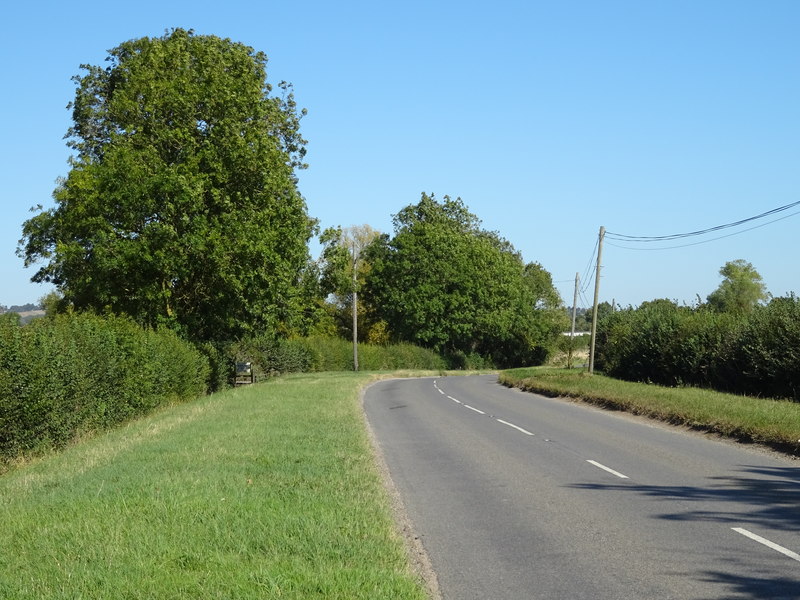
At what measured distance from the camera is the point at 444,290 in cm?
8644

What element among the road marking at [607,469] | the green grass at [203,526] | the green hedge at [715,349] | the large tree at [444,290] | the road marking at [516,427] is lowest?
the green grass at [203,526]

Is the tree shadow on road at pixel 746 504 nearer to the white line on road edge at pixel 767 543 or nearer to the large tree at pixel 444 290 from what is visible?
the white line on road edge at pixel 767 543

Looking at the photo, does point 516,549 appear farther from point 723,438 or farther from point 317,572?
point 723,438

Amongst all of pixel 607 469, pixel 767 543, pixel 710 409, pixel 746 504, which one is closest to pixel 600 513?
pixel 746 504

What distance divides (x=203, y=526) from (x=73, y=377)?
41.5 feet

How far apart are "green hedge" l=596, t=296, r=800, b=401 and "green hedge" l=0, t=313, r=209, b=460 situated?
20.9m

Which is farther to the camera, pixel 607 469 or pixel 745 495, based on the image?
pixel 607 469

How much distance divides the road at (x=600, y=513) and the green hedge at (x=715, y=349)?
13159mm

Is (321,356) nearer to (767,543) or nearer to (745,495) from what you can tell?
(745,495)

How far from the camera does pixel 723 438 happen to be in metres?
17.6

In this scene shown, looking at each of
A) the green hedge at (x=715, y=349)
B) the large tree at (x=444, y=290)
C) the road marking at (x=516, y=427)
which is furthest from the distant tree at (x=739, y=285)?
the road marking at (x=516, y=427)

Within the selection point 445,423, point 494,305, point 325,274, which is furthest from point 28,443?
point 494,305

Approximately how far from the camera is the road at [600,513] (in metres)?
6.98

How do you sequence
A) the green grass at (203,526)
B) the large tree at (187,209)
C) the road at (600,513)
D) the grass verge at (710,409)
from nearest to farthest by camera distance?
the green grass at (203,526) < the road at (600,513) < the grass verge at (710,409) < the large tree at (187,209)
